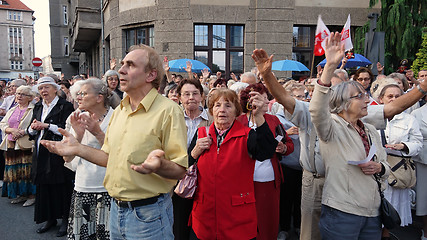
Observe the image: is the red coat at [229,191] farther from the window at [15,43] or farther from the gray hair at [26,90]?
the window at [15,43]

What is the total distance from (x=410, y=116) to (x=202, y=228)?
3.16 meters

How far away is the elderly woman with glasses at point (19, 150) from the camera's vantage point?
5828 mm

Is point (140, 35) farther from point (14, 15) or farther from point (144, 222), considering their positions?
point (14, 15)

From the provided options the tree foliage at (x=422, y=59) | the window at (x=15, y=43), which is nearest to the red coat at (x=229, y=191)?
the tree foliage at (x=422, y=59)

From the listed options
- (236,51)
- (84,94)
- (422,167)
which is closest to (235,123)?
(84,94)

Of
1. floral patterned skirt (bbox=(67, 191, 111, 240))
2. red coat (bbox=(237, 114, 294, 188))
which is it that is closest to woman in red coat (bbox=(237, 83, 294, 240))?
red coat (bbox=(237, 114, 294, 188))

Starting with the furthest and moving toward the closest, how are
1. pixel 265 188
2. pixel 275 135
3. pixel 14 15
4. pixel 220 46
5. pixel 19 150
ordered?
pixel 14 15, pixel 220 46, pixel 19 150, pixel 275 135, pixel 265 188

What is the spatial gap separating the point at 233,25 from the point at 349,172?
12061mm

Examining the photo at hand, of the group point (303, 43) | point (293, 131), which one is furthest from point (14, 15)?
point (293, 131)

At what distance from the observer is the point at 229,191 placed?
2.89 metres

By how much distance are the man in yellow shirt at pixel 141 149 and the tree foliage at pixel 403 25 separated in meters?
12.5

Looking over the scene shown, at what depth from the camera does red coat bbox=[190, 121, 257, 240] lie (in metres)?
2.89

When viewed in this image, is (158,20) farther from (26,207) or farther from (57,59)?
(57,59)

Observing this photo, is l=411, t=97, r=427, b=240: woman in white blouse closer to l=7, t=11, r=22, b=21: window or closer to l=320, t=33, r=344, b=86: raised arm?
l=320, t=33, r=344, b=86: raised arm
